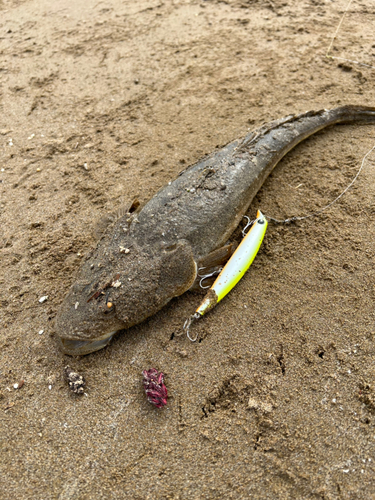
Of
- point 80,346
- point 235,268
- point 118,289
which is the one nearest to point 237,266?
point 235,268

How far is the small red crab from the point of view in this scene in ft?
9.21

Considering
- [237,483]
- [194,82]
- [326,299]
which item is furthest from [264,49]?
[237,483]

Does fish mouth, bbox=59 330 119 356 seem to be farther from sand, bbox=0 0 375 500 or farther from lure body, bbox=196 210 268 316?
lure body, bbox=196 210 268 316

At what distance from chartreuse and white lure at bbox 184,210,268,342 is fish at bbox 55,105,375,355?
180 millimetres

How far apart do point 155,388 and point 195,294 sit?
38.1 inches

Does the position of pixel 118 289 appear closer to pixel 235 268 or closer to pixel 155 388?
pixel 155 388

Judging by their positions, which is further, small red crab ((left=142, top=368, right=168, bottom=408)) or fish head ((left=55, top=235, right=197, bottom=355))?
fish head ((left=55, top=235, right=197, bottom=355))

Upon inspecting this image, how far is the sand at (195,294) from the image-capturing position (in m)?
2.60

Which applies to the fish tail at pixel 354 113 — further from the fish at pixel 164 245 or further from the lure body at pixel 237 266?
the lure body at pixel 237 266

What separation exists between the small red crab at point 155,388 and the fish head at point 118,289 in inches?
19.5

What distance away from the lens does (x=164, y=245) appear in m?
3.42

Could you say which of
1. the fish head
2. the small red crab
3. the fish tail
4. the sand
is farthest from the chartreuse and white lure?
the fish tail

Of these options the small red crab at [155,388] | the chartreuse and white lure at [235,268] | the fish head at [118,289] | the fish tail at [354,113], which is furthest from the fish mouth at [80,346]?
the fish tail at [354,113]

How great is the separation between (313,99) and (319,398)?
398 centimetres
